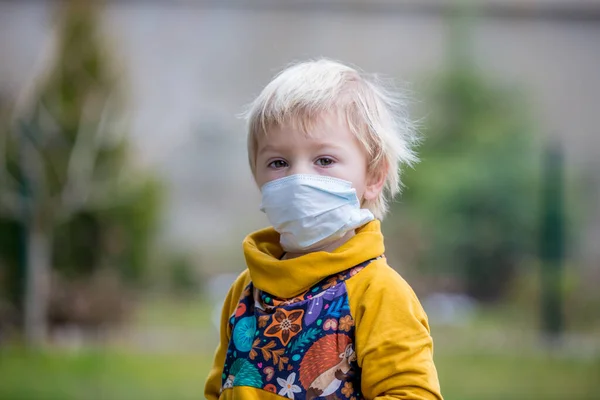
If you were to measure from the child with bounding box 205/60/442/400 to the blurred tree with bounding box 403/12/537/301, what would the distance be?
230 inches

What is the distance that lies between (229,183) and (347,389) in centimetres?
670

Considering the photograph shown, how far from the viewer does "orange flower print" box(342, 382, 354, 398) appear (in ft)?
5.30

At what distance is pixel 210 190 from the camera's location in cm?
824

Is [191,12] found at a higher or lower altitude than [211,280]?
higher

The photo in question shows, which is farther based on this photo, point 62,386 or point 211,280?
point 211,280

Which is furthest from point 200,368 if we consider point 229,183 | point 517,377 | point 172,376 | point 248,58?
point 248,58

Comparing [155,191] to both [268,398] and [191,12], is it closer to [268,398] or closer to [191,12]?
[191,12]

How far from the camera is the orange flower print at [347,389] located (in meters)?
1.62

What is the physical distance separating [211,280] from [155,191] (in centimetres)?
108

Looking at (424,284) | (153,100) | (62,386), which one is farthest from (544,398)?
(153,100)

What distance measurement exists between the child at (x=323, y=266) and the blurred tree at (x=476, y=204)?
19.2 ft

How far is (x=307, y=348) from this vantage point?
1.61 meters

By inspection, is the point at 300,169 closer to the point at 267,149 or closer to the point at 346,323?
the point at 267,149

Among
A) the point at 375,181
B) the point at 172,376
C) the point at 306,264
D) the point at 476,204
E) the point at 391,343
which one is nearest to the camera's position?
the point at 391,343
